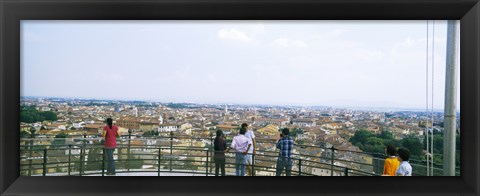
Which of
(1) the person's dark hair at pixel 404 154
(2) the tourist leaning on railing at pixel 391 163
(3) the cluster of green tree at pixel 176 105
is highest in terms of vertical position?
(3) the cluster of green tree at pixel 176 105

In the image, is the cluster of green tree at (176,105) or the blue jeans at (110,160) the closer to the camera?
the blue jeans at (110,160)

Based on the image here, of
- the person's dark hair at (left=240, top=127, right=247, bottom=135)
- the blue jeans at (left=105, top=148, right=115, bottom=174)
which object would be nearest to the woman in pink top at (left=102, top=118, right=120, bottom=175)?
the blue jeans at (left=105, top=148, right=115, bottom=174)

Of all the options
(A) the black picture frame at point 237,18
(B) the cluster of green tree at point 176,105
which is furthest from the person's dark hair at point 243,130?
(A) the black picture frame at point 237,18

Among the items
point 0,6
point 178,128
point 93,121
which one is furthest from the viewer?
point 178,128

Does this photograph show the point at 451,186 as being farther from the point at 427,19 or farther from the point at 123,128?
the point at 123,128

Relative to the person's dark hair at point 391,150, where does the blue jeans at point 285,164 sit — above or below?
below

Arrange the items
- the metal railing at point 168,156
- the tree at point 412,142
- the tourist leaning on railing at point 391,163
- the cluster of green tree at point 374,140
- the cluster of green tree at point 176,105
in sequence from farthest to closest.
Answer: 1. the cluster of green tree at point 176,105
2. the metal railing at point 168,156
3. the cluster of green tree at point 374,140
4. the tree at point 412,142
5. the tourist leaning on railing at point 391,163

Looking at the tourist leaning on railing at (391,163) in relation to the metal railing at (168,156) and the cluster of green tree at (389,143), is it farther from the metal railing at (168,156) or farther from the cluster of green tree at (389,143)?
the metal railing at (168,156)

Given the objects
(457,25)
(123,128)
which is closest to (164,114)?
(123,128)
